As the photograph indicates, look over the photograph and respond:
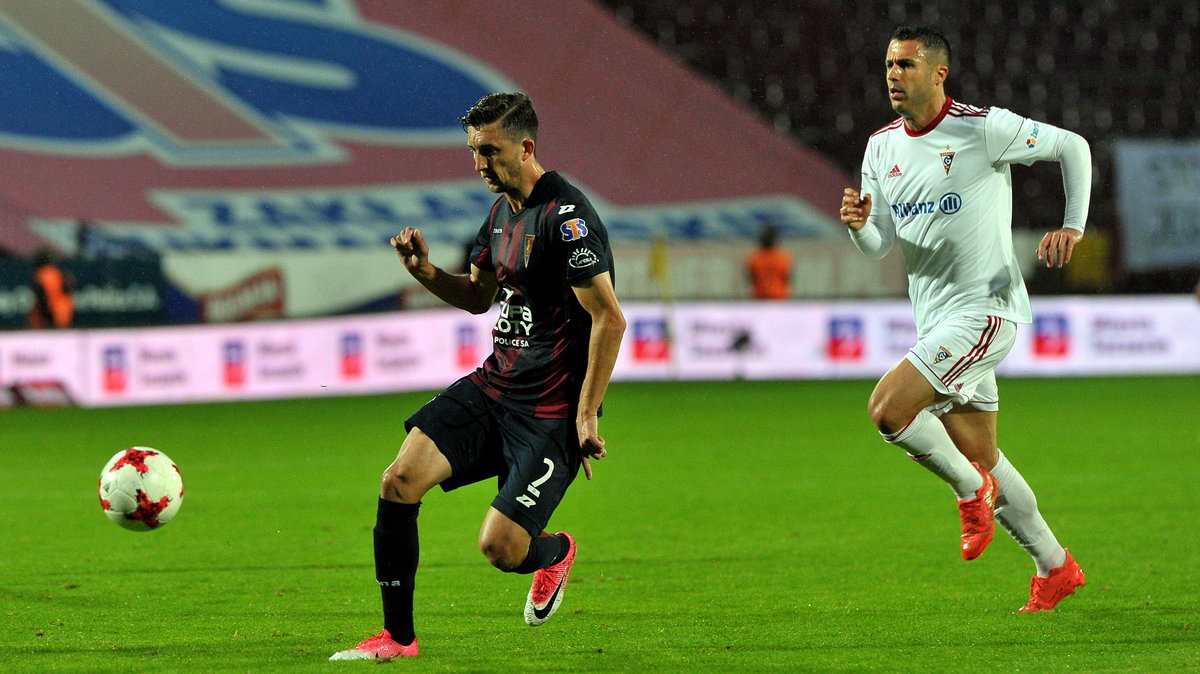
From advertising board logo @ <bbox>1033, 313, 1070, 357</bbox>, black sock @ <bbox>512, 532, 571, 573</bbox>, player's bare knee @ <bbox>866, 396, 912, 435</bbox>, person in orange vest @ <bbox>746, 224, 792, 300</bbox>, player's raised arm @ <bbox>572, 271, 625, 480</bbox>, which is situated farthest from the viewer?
person in orange vest @ <bbox>746, 224, 792, 300</bbox>

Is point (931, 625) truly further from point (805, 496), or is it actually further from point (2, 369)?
point (2, 369)

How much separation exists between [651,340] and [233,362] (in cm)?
501

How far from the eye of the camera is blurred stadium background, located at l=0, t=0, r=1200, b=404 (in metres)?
21.5

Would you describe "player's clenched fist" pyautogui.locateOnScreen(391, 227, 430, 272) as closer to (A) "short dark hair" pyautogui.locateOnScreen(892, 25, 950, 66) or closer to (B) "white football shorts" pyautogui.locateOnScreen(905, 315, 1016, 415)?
→ (B) "white football shorts" pyautogui.locateOnScreen(905, 315, 1016, 415)

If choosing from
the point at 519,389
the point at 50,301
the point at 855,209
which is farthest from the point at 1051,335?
the point at 519,389

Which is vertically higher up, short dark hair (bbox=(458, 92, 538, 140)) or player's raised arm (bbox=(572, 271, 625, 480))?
short dark hair (bbox=(458, 92, 538, 140))

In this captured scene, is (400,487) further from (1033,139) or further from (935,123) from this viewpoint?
(1033,139)

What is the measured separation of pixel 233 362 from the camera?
53.8 feet

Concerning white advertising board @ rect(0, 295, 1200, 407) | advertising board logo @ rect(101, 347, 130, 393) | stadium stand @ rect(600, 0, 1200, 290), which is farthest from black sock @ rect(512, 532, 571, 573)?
stadium stand @ rect(600, 0, 1200, 290)

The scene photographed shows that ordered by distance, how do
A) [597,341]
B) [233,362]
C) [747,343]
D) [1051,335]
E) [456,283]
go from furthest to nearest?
[1051,335]
[747,343]
[233,362]
[456,283]
[597,341]

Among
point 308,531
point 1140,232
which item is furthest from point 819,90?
point 308,531

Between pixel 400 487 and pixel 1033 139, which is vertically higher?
pixel 1033 139

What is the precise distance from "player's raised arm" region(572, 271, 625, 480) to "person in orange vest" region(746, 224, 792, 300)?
1379 cm

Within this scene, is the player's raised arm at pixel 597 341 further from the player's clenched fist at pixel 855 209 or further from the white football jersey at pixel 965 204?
the white football jersey at pixel 965 204
